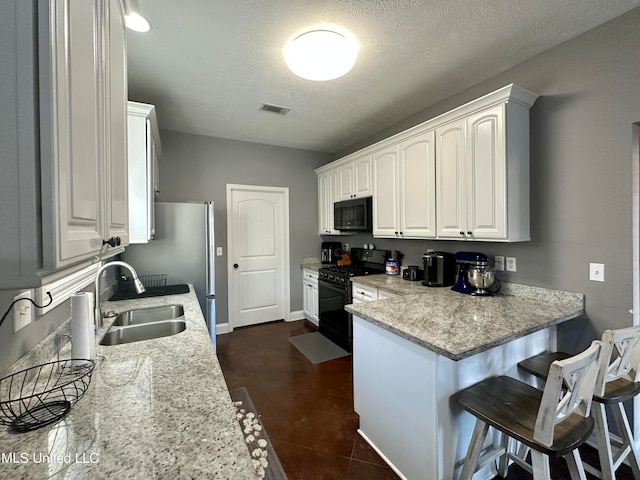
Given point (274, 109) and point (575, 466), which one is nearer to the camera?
point (575, 466)

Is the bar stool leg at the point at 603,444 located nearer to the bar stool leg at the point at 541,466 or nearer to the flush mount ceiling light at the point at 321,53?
the bar stool leg at the point at 541,466

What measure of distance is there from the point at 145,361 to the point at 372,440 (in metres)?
1.46

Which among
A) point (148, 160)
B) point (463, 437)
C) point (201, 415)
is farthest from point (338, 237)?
point (201, 415)

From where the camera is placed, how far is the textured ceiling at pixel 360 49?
1592 mm

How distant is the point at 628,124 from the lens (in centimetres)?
166

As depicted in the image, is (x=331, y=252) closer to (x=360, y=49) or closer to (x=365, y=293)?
(x=365, y=293)

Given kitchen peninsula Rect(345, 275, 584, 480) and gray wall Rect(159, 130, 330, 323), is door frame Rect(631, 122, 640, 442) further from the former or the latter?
gray wall Rect(159, 130, 330, 323)

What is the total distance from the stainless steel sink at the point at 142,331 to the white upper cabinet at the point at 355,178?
7.86 ft

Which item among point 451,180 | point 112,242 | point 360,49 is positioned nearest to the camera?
point 112,242

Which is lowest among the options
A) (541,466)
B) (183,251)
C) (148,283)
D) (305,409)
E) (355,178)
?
(305,409)

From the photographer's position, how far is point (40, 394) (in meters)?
0.84

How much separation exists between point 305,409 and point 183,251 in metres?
1.83

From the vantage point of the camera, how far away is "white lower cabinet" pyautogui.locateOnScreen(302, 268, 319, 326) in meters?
3.95

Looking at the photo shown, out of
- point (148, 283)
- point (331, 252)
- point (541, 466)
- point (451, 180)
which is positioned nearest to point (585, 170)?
point (451, 180)
